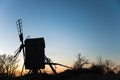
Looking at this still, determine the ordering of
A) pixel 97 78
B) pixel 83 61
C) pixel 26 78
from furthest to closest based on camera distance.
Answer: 1. pixel 83 61
2. pixel 26 78
3. pixel 97 78

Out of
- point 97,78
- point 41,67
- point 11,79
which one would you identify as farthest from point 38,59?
point 97,78

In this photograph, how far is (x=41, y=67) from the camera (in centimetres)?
5316

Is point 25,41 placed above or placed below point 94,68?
above

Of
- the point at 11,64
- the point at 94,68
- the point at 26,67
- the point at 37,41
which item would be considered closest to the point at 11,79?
the point at 26,67

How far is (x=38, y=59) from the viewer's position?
173 feet

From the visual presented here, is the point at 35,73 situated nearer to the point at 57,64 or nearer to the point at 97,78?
the point at 57,64

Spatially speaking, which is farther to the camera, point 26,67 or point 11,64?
point 11,64

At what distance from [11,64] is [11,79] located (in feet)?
91.1

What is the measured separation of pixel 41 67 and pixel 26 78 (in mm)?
2948

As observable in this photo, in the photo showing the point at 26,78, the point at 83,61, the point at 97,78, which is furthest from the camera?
the point at 83,61

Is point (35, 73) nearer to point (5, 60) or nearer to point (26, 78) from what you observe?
point (26, 78)

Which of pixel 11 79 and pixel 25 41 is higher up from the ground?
pixel 25 41

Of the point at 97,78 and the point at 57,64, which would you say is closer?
the point at 97,78

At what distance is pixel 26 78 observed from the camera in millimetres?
52188
